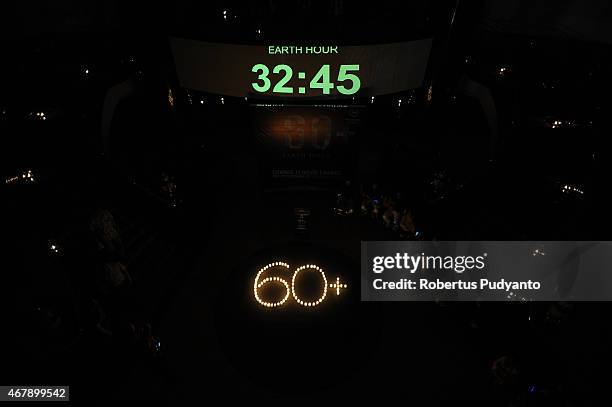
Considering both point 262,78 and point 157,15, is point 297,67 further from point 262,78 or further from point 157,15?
point 157,15

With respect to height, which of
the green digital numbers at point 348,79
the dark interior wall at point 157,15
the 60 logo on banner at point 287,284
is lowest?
the 60 logo on banner at point 287,284

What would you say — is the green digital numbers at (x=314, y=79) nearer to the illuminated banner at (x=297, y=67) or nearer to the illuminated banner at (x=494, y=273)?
the illuminated banner at (x=297, y=67)

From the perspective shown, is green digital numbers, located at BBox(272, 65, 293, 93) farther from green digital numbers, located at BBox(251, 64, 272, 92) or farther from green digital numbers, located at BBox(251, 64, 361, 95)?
green digital numbers, located at BBox(251, 64, 272, 92)

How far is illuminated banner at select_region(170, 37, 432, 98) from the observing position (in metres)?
5.70

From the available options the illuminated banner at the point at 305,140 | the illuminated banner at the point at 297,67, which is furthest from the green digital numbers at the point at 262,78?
the illuminated banner at the point at 305,140

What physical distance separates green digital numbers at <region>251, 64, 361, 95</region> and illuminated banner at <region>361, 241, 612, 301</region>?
2809mm

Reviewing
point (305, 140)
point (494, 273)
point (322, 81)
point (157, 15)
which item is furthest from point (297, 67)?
point (494, 273)

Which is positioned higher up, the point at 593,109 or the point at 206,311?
the point at 593,109

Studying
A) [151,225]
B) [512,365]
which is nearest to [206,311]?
[151,225]

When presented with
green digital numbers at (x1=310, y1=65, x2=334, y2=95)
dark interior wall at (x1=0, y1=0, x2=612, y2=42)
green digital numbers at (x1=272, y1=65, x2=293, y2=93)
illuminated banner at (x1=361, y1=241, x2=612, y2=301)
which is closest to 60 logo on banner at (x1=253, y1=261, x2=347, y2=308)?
illuminated banner at (x1=361, y1=241, x2=612, y2=301)

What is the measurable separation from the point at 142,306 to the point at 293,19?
192 inches

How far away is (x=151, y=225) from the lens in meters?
5.31

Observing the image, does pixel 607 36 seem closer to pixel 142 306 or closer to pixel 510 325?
pixel 510 325

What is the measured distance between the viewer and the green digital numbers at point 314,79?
5738mm
